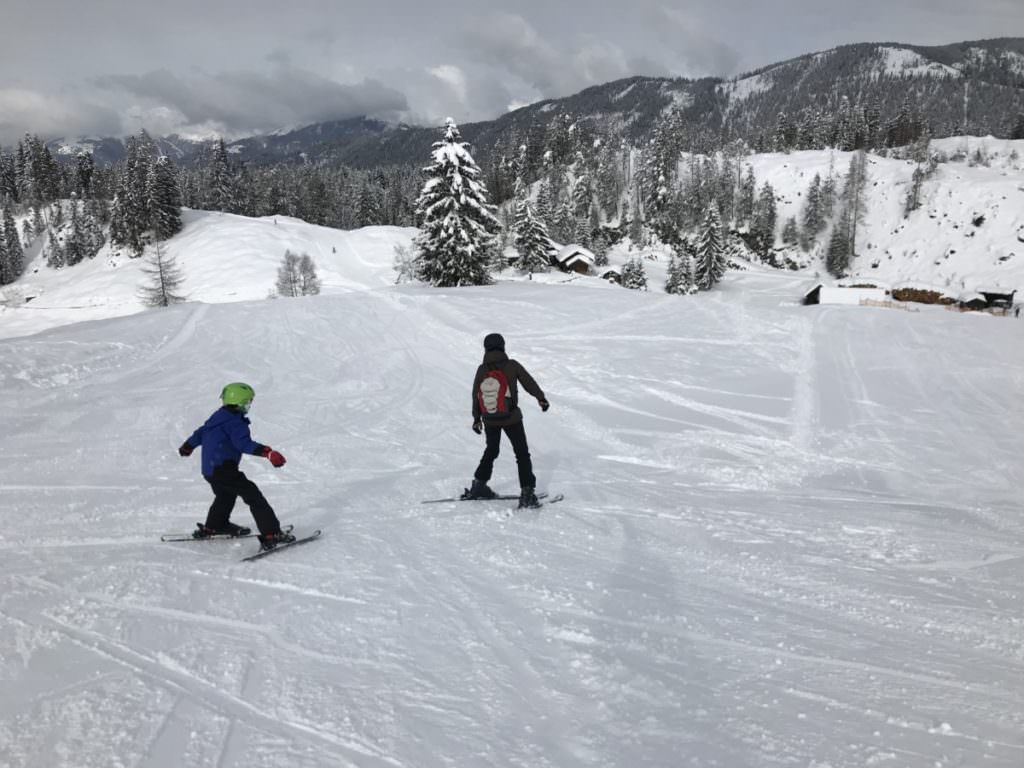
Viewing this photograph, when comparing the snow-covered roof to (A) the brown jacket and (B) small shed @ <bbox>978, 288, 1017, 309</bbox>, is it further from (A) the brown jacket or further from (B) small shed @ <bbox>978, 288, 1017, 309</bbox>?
(A) the brown jacket

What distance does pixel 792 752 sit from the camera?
3.11m

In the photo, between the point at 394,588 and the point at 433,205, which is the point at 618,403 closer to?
the point at 394,588

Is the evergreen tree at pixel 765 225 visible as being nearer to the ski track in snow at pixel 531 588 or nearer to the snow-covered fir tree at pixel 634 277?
the snow-covered fir tree at pixel 634 277

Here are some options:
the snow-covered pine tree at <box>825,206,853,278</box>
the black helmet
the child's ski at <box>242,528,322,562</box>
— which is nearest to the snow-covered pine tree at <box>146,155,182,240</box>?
the child's ski at <box>242,528,322,562</box>

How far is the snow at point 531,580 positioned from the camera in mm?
3297

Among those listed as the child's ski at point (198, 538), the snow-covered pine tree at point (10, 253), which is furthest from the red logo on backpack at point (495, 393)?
the snow-covered pine tree at point (10, 253)

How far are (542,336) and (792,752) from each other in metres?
14.5

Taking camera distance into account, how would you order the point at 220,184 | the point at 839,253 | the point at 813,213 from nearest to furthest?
the point at 839,253 < the point at 813,213 < the point at 220,184

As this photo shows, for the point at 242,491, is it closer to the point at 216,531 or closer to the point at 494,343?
the point at 216,531

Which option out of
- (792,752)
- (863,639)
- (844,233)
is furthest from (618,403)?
(844,233)

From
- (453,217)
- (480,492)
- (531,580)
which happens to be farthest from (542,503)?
(453,217)

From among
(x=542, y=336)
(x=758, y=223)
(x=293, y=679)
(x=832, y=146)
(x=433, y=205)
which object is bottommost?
(x=293, y=679)

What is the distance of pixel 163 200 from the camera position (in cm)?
7425

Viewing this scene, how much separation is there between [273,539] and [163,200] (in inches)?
3388
